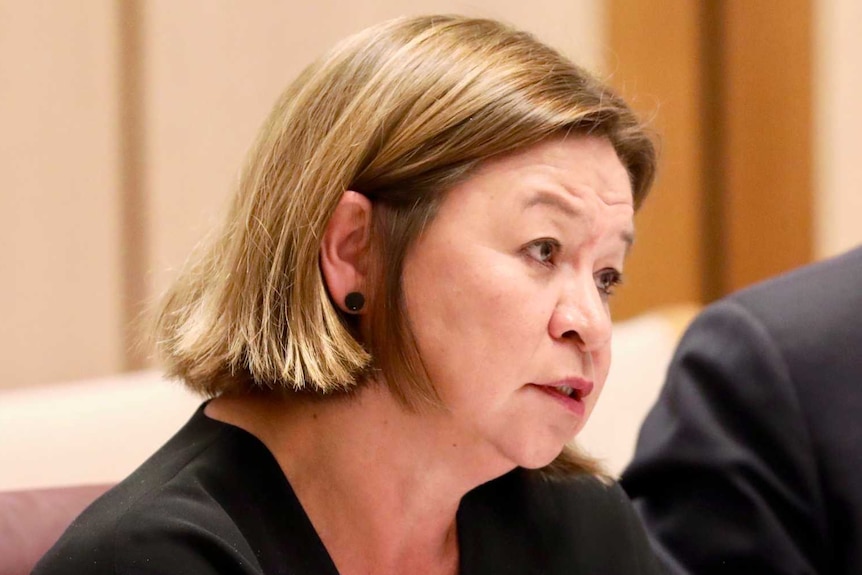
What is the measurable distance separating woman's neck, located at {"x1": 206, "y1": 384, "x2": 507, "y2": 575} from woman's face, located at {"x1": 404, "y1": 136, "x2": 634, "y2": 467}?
0.16 feet

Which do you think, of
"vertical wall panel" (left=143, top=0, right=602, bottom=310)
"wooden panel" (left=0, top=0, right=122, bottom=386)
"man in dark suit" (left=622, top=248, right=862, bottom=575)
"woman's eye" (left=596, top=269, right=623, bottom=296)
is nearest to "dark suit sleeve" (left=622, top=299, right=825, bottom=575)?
"man in dark suit" (left=622, top=248, right=862, bottom=575)

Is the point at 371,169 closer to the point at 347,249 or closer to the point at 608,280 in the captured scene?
the point at 347,249

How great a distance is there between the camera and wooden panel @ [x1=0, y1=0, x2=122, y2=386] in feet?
6.01

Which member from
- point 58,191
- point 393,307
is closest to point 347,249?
point 393,307

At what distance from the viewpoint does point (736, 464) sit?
4.52ft

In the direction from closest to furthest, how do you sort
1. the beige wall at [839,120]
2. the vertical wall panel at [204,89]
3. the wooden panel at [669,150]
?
1. the vertical wall panel at [204,89]
2. the beige wall at [839,120]
3. the wooden panel at [669,150]

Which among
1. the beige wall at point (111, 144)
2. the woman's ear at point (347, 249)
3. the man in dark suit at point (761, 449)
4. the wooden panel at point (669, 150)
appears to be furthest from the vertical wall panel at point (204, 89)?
the woman's ear at point (347, 249)

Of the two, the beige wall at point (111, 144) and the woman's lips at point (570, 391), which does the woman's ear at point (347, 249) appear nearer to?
the woman's lips at point (570, 391)

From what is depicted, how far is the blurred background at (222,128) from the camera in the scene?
6.12 ft

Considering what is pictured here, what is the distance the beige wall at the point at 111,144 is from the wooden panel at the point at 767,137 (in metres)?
1.03

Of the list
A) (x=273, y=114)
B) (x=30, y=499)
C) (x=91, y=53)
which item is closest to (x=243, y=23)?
(x=91, y=53)

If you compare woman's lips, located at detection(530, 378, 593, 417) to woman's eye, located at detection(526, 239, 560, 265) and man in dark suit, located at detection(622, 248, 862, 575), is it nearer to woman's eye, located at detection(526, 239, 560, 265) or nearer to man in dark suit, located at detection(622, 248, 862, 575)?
woman's eye, located at detection(526, 239, 560, 265)

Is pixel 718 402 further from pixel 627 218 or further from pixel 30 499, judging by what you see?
pixel 30 499

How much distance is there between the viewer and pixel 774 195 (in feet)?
8.54
